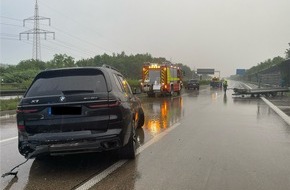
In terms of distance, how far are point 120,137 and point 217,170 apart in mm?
1738

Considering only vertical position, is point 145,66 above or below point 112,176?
above

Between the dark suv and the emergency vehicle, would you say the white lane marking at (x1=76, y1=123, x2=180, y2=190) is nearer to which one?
the dark suv

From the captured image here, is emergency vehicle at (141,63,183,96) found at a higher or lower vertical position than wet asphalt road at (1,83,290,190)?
higher

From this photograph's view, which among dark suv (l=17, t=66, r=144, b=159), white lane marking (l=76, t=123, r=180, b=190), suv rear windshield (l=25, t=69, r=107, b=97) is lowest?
white lane marking (l=76, t=123, r=180, b=190)

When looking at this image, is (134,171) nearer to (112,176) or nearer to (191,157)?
(112,176)

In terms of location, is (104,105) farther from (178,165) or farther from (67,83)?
(178,165)

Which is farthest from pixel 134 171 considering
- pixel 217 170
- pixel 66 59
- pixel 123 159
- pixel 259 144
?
pixel 66 59

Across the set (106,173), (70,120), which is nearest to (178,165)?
(106,173)

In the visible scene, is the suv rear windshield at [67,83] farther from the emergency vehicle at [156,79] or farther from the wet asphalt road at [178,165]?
the emergency vehicle at [156,79]

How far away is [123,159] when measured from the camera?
7188 mm

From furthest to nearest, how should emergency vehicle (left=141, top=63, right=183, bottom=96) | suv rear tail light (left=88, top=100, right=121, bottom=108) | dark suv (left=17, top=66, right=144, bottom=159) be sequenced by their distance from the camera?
emergency vehicle (left=141, top=63, right=183, bottom=96) < suv rear tail light (left=88, top=100, right=121, bottom=108) < dark suv (left=17, top=66, right=144, bottom=159)

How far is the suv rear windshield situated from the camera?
6378mm

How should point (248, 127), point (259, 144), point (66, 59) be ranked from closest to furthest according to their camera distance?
point (259, 144) → point (248, 127) → point (66, 59)

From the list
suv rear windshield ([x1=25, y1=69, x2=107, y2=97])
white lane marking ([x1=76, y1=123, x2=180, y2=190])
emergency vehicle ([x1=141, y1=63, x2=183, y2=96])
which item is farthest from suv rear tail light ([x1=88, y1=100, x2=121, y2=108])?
emergency vehicle ([x1=141, y1=63, x2=183, y2=96])
